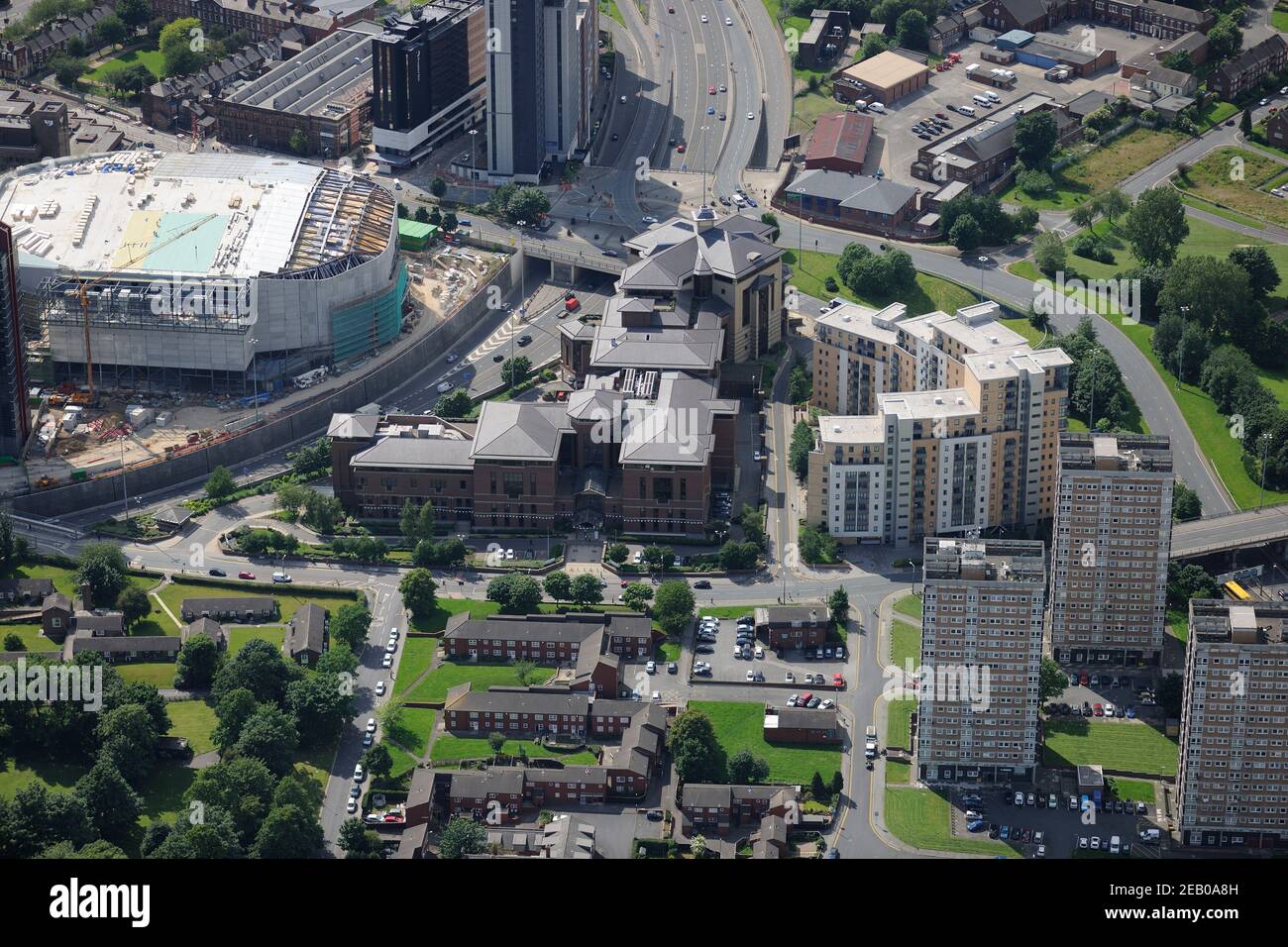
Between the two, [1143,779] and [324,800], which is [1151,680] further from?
[324,800]

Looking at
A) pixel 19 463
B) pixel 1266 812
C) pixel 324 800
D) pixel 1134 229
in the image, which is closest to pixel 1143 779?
pixel 1266 812

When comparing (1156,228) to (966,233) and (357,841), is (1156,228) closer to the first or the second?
(966,233)

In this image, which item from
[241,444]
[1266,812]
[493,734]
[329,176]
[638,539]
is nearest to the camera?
[1266,812]

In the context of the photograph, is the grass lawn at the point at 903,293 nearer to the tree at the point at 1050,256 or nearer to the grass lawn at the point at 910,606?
the tree at the point at 1050,256

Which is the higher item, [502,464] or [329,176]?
[329,176]

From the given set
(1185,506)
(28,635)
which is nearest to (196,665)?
(28,635)

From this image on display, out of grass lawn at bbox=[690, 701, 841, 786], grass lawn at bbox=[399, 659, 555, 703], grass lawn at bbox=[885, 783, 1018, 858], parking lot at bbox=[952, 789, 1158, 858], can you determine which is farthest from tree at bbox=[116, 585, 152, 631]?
parking lot at bbox=[952, 789, 1158, 858]
